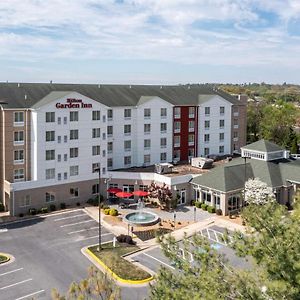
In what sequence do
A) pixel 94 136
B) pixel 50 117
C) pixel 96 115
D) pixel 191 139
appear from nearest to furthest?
1. pixel 50 117
2. pixel 96 115
3. pixel 94 136
4. pixel 191 139

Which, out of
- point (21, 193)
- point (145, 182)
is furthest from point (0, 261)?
point (145, 182)

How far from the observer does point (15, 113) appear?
50469mm

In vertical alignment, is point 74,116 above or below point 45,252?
above

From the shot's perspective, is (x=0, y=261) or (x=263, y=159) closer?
(x=0, y=261)

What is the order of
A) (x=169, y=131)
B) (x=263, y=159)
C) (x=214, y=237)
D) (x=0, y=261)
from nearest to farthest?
(x=0, y=261) → (x=214, y=237) → (x=263, y=159) → (x=169, y=131)

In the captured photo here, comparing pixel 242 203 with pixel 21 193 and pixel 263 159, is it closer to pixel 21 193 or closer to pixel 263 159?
pixel 263 159

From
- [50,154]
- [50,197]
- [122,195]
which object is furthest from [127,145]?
[50,197]

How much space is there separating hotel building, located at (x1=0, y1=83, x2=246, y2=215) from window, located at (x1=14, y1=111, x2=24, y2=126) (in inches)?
4.6

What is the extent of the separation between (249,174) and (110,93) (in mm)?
23689

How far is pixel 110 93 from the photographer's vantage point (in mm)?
63250

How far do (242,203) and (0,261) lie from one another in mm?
29501

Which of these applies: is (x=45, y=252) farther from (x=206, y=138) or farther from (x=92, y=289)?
(x=206, y=138)

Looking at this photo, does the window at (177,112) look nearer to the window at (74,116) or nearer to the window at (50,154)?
the window at (74,116)

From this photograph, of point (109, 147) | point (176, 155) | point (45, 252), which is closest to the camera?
point (45, 252)
